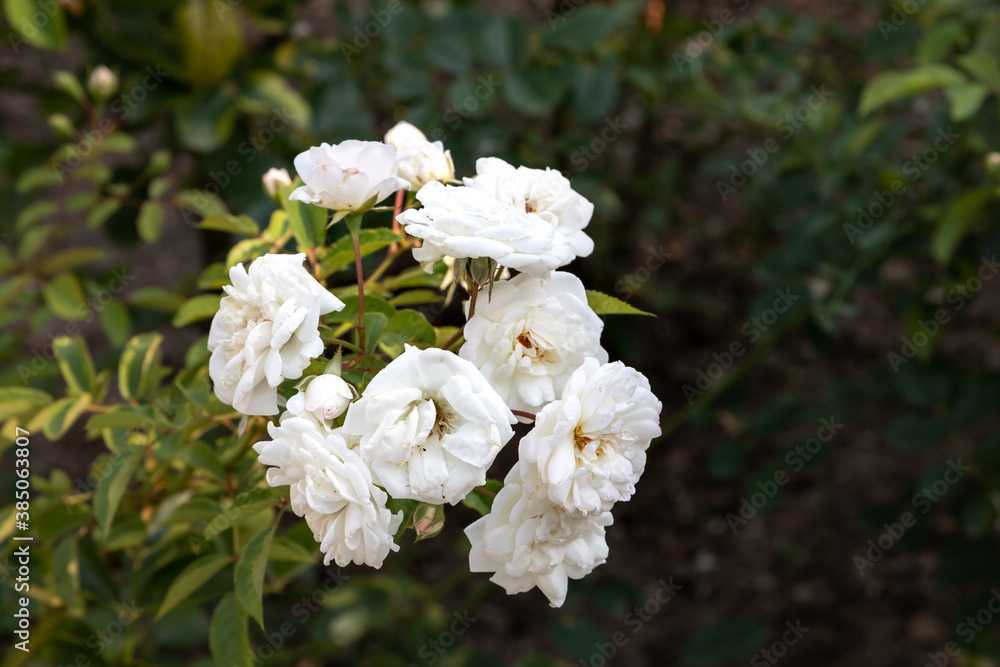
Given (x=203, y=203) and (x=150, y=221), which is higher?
(x=203, y=203)

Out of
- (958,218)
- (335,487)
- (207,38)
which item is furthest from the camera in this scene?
(207,38)

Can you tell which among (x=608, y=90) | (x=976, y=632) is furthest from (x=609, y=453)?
(x=976, y=632)

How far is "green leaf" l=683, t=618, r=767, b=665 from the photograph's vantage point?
163cm

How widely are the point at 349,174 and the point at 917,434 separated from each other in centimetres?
127

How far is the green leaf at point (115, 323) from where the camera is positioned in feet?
4.25

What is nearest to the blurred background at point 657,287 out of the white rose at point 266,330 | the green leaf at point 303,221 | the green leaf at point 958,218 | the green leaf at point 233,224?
the green leaf at point 958,218

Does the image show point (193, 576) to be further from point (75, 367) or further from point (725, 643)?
point (725, 643)

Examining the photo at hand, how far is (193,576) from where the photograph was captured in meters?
0.86

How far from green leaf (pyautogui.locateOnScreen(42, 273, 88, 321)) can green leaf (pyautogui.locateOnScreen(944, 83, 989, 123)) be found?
128cm

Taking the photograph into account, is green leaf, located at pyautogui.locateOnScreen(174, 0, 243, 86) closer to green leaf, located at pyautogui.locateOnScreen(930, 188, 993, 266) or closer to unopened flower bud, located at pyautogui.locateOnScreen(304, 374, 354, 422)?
A: unopened flower bud, located at pyautogui.locateOnScreen(304, 374, 354, 422)

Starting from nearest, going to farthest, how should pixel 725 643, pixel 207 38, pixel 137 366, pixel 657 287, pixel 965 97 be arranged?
pixel 137 366 < pixel 965 97 < pixel 207 38 < pixel 725 643 < pixel 657 287

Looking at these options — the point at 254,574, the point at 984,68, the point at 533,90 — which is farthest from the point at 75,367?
the point at 984,68

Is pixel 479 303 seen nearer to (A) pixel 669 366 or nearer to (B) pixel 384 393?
(B) pixel 384 393

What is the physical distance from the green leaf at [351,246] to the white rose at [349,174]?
9cm
